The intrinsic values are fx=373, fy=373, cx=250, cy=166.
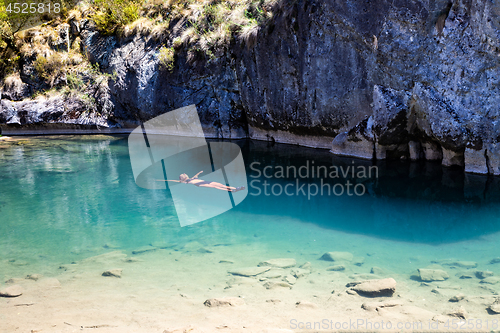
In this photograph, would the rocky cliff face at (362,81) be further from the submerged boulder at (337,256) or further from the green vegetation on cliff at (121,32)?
the submerged boulder at (337,256)

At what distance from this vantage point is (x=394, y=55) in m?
9.85

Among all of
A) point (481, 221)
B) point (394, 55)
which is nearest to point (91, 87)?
point (394, 55)

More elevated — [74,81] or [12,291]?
[74,81]

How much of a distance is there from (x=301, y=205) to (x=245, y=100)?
868 cm

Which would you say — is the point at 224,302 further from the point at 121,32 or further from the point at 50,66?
the point at 50,66

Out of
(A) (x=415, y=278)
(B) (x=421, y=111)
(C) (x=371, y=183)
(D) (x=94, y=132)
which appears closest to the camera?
(A) (x=415, y=278)

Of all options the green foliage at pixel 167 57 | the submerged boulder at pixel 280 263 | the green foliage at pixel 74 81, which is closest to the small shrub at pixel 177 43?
the green foliage at pixel 167 57

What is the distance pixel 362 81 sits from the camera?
1105cm

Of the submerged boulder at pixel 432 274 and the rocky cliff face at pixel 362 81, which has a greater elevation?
the rocky cliff face at pixel 362 81

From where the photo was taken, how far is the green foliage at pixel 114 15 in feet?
65.2

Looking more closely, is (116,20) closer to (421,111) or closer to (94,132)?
(94,132)

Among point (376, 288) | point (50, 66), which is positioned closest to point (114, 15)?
point (50, 66)

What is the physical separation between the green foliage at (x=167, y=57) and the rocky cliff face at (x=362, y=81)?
12.4 inches

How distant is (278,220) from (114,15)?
18.3 metres
